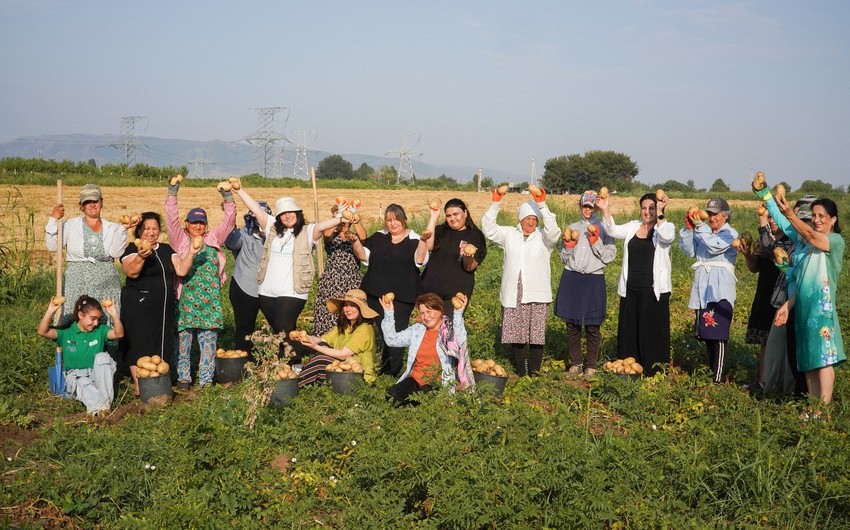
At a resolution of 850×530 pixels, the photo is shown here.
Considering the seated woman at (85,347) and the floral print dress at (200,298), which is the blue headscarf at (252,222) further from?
the seated woman at (85,347)

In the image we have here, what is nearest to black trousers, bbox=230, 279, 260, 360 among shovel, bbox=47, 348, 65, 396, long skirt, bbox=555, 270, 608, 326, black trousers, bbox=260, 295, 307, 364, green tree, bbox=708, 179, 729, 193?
black trousers, bbox=260, 295, 307, 364

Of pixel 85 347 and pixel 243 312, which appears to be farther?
pixel 243 312

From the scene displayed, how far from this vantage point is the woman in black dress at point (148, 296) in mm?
7102

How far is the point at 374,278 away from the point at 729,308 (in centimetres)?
342

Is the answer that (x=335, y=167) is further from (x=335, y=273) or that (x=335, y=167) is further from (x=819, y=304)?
(x=819, y=304)

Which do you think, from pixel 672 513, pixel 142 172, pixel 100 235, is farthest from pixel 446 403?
pixel 142 172

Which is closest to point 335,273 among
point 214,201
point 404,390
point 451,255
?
point 451,255

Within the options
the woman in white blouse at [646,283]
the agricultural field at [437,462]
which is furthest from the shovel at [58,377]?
the woman in white blouse at [646,283]

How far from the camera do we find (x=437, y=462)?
15.5 ft

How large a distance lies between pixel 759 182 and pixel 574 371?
2.63 metres

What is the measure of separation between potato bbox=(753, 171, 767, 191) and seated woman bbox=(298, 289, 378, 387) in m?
3.43

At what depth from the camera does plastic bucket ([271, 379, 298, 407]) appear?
650cm

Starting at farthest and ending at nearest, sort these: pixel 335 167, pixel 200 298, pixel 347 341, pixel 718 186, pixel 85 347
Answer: pixel 335 167, pixel 718 186, pixel 200 298, pixel 347 341, pixel 85 347

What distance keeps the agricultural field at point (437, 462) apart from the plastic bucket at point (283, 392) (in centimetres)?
15
